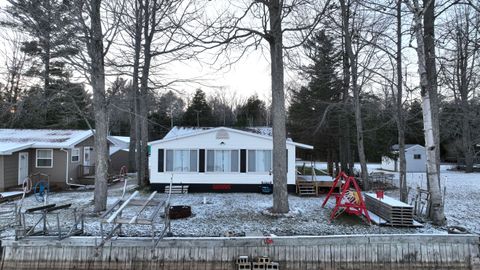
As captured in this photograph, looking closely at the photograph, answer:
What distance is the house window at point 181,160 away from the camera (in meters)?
14.0

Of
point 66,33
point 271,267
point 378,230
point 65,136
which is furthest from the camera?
point 65,136

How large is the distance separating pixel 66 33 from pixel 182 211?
5.83 m

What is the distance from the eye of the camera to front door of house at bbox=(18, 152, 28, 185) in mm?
15047

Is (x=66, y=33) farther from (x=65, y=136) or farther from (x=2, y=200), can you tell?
(x=65, y=136)

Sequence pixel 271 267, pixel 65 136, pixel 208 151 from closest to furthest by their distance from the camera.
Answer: pixel 271 267 < pixel 208 151 < pixel 65 136

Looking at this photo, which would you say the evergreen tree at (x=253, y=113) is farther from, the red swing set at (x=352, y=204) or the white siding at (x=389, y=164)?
the red swing set at (x=352, y=204)

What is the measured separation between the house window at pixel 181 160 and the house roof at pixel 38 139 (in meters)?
5.51

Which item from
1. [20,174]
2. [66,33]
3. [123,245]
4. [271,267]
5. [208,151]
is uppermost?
[66,33]

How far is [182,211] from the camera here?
8828mm

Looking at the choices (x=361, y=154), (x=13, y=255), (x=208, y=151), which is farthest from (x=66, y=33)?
(x=361, y=154)

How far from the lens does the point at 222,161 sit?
14031 millimetres

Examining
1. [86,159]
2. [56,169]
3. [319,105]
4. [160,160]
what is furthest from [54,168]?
[319,105]

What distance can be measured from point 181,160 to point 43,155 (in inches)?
297

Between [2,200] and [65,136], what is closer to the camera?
[2,200]
